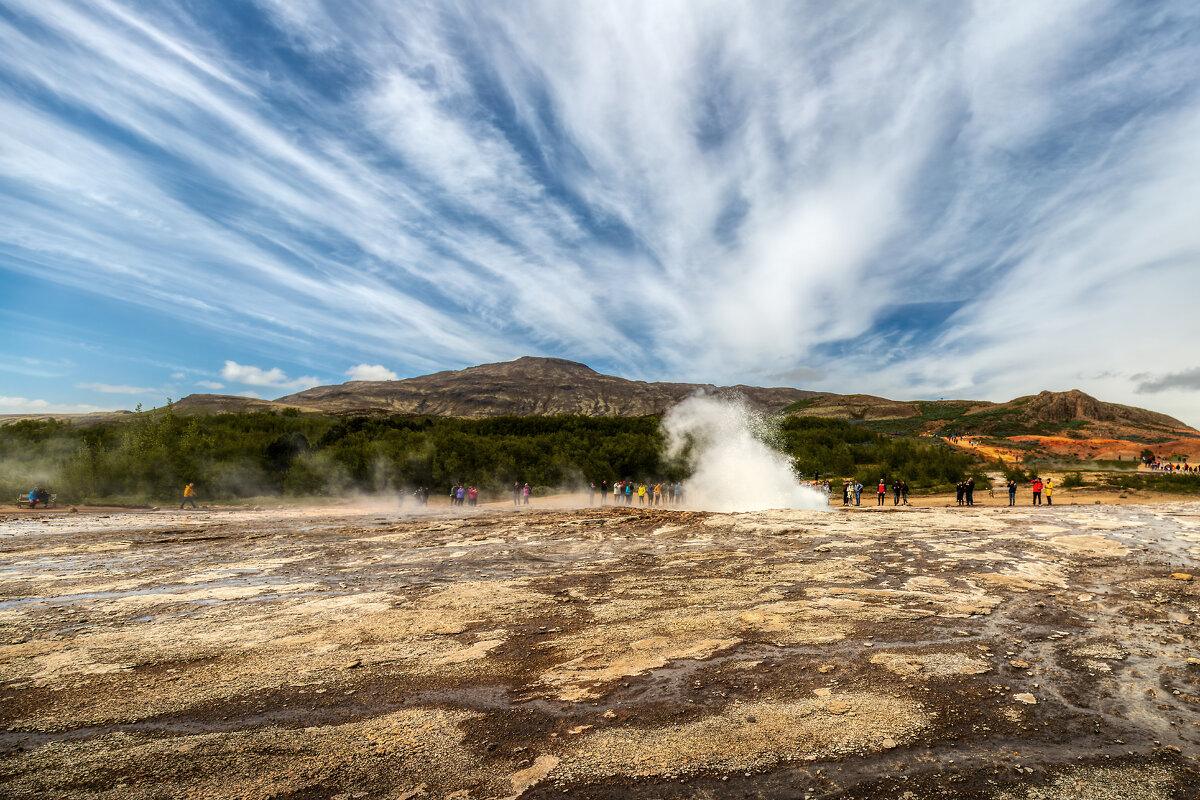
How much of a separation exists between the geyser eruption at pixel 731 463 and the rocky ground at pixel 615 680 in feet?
59.4

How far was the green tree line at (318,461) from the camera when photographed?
3753 cm

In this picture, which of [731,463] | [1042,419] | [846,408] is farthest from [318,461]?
[846,408]

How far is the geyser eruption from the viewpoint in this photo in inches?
1171

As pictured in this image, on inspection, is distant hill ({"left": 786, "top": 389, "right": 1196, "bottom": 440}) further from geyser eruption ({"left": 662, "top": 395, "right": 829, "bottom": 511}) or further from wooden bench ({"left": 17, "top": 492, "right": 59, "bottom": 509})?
wooden bench ({"left": 17, "top": 492, "right": 59, "bottom": 509})

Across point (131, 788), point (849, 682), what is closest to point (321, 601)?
point (131, 788)

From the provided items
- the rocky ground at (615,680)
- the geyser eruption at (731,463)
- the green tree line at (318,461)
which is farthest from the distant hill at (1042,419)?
the rocky ground at (615,680)

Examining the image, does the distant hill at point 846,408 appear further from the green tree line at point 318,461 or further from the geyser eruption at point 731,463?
the green tree line at point 318,461

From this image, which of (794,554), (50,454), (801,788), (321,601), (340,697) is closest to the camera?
(801,788)

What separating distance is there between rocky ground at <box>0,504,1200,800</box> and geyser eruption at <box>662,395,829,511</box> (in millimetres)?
18096

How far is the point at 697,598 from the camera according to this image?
28.1ft

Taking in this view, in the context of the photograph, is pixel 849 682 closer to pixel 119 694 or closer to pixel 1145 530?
pixel 119 694

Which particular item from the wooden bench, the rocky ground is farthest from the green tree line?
the rocky ground

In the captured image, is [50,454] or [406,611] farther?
[50,454]

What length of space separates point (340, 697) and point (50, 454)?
54.3 meters
